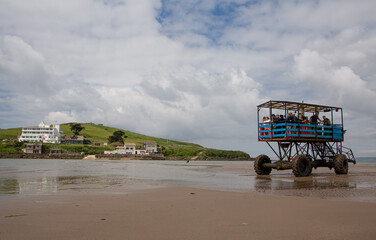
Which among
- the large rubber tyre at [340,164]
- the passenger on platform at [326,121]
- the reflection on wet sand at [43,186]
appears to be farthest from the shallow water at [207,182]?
the passenger on platform at [326,121]

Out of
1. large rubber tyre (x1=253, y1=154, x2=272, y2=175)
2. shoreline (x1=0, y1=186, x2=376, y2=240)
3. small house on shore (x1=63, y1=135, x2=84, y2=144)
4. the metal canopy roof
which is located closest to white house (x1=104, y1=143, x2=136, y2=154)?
small house on shore (x1=63, y1=135, x2=84, y2=144)

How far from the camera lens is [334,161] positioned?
2153cm

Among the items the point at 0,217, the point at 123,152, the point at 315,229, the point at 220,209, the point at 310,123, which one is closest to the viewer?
the point at 315,229

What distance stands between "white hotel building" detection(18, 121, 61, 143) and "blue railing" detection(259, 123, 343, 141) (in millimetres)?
148416

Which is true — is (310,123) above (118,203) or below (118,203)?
above

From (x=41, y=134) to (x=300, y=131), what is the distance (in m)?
156

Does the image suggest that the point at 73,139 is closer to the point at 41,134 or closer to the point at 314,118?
the point at 41,134

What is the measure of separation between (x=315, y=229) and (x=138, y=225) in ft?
11.9

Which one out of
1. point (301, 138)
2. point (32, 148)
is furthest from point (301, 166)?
point (32, 148)

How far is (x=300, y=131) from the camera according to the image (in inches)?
789

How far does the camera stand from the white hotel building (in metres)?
146

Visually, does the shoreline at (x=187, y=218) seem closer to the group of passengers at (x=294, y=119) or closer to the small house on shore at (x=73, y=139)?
the group of passengers at (x=294, y=119)

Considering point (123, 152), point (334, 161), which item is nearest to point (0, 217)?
point (334, 161)

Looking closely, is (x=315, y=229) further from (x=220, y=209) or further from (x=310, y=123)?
(x=310, y=123)
